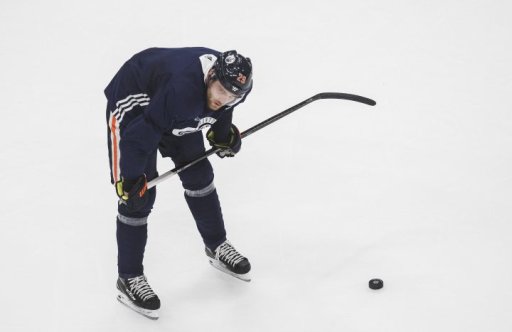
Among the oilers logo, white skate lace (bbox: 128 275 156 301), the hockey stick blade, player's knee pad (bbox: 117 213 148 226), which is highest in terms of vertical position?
the oilers logo

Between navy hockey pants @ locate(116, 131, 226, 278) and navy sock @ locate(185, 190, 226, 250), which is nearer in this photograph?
navy hockey pants @ locate(116, 131, 226, 278)

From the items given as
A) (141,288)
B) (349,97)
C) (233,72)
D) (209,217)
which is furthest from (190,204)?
(349,97)

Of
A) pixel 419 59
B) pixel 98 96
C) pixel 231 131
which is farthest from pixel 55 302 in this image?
pixel 419 59

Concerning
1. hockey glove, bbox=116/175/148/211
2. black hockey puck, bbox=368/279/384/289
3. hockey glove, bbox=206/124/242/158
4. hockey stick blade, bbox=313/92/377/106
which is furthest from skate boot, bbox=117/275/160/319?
hockey stick blade, bbox=313/92/377/106

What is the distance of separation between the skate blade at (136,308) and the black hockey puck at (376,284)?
818 millimetres

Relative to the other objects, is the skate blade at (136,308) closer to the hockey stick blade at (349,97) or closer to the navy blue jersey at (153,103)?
the navy blue jersey at (153,103)

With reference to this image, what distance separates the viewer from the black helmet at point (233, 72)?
2266 millimetres

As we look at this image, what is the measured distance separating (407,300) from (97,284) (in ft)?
4.00

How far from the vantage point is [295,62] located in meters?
4.72

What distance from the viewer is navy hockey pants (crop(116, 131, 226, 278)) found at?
258 cm

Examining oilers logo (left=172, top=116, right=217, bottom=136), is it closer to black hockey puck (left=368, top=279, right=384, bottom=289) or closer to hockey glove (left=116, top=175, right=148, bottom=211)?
hockey glove (left=116, top=175, right=148, bottom=211)

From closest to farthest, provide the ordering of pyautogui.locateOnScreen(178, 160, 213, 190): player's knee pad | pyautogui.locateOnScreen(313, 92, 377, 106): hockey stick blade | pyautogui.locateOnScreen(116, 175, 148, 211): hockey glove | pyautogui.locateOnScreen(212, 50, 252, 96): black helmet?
1. pyautogui.locateOnScreen(212, 50, 252, 96): black helmet
2. pyautogui.locateOnScreen(116, 175, 148, 211): hockey glove
3. pyautogui.locateOnScreen(178, 160, 213, 190): player's knee pad
4. pyautogui.locateOnScreen(313, 92, 377, 106): hockey stick blade

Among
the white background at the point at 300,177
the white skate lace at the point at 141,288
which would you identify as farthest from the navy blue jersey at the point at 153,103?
the white background at the point at 300,177

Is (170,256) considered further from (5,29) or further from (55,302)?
(5,29)
